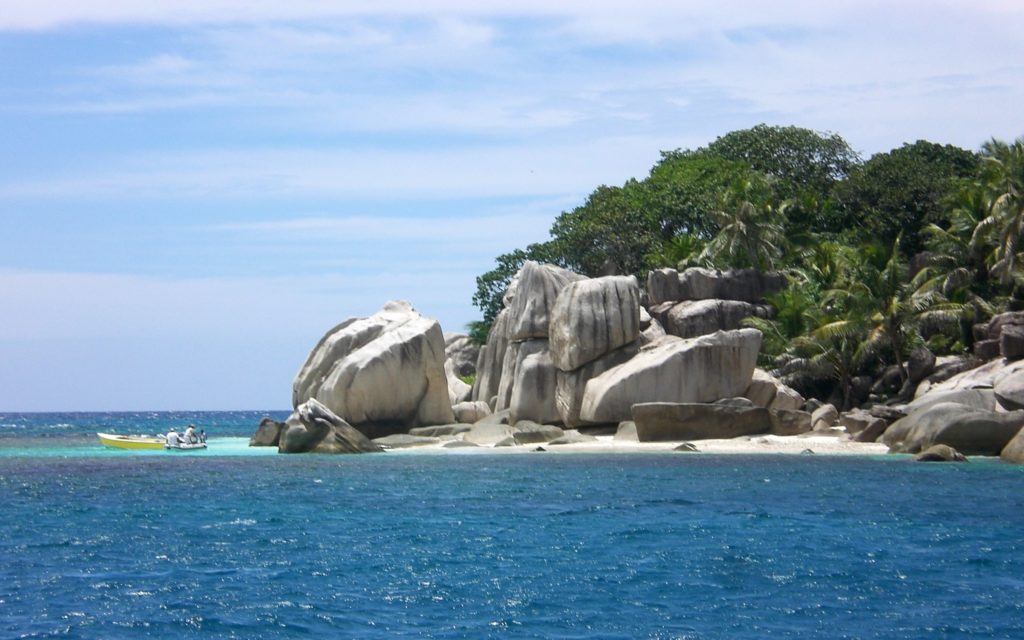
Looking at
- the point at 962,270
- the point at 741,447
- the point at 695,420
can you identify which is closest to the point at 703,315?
the point at 695,420

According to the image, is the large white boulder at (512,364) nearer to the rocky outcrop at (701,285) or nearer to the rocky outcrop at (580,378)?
the rocky outcrop at (580,378)

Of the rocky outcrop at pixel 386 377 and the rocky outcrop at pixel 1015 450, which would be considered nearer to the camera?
the rocky outcrop at pixel 1015 450

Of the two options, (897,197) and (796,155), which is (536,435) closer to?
(897,197)

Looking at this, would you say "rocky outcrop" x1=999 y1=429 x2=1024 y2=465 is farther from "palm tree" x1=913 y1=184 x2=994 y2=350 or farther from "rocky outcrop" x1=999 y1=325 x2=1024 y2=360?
"palm tree" x1=913 y1=184 x2=994 y2=350

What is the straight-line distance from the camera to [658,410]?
139 ft

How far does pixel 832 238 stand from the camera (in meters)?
60.7

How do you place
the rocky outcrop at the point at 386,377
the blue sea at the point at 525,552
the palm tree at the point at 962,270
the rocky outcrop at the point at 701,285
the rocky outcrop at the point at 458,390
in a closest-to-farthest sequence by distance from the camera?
1. the blue sea at the point at 525,552
2. the rocky outcrop at the point at 386,377
3. the palm tree at the point at 962,270
4. the rocky outcrop at the point at 701,285
5. the rocky outcrop at the point at 458,390

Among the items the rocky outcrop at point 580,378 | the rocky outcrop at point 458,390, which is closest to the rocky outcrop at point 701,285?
the rocky outcrop at point 580,378

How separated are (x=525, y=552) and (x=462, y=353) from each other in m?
45.0

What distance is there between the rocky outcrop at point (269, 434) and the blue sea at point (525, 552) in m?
12.1

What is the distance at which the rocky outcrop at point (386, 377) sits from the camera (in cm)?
4666

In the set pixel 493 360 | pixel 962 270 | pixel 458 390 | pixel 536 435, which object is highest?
pixel 962 270

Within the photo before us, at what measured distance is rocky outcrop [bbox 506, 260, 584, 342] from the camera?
157 ft

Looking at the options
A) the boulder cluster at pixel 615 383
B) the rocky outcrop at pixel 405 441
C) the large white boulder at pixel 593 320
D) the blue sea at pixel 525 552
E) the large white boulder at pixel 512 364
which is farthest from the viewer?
the large white boulder at pixel 512 364
